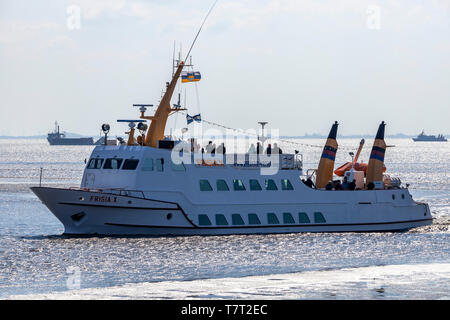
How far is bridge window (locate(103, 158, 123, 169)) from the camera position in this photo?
42194mm

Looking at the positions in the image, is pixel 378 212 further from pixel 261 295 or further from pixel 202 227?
pixel 261 295

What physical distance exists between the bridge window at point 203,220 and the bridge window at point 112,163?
4.65 m

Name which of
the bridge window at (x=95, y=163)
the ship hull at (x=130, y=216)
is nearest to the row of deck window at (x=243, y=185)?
the ship hull at (x=130, y=216)

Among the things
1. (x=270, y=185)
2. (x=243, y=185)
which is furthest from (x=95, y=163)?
(x=270, y=185)

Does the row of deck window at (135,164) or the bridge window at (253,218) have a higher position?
the row of deck window at (135,164)

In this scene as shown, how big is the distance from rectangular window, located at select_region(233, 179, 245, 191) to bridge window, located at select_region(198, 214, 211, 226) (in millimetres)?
2319

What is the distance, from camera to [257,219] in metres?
44.5

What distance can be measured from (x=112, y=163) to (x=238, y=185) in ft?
21.2

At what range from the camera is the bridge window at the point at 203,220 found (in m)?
42.5

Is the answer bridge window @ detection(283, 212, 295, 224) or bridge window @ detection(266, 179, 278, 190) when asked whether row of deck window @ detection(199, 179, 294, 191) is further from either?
bridge window @ detection(283, 212, 295, 224)

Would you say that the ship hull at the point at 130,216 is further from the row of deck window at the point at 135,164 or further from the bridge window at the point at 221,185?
the row of deck window at the point at 135,164

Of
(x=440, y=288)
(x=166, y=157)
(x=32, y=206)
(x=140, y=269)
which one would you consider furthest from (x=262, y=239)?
(x=32, y=206)

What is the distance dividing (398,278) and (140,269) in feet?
32.4
